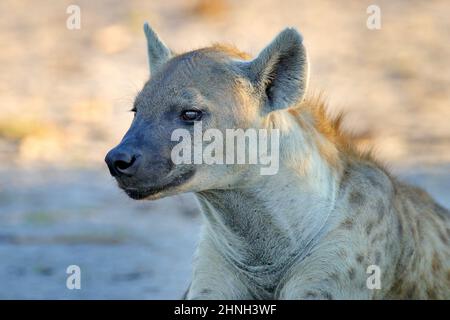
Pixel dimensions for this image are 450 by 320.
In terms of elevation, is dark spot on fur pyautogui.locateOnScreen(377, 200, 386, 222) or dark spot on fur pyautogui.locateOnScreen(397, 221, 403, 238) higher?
dark spot on fur pyautogui.locateOnScreen(377, 200, 386, 222)

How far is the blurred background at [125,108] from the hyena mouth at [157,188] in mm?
646

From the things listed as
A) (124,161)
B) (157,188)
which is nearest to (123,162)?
(124,161)

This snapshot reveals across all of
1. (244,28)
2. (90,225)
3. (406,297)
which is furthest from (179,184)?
(244,28)

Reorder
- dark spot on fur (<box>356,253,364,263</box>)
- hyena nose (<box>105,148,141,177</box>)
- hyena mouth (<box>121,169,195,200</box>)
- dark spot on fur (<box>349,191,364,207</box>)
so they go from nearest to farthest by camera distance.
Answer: hyena nose (<box>105,148,141,177</box>) < hyena mouth (<box>121,169,195,200</box>) < dark spot on fur (<box>356,253,364,263</box>) < dark spot on fur (<box>349,191,364,207</box>)

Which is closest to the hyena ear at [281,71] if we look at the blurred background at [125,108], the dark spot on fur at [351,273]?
the blurred background at [125,108]

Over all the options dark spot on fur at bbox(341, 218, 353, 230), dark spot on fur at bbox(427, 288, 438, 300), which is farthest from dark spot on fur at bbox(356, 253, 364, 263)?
dark spot on fur at bbox(427, 288, 438, 300)

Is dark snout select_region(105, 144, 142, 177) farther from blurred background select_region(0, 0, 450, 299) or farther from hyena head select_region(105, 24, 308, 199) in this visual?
blurred background select_region(0, 0, 450, 299)

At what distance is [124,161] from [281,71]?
0.69 meters

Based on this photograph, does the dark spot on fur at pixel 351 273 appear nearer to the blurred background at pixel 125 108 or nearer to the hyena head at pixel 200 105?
the hyena head at pixel 200 105

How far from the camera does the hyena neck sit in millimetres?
4574

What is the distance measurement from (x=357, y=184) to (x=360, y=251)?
0.28 meters

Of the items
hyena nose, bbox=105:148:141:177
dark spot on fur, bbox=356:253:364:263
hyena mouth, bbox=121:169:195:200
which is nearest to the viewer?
hyena nose, bbox=105:148:141:177

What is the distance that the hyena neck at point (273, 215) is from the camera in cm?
457

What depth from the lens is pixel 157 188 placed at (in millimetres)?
4316
